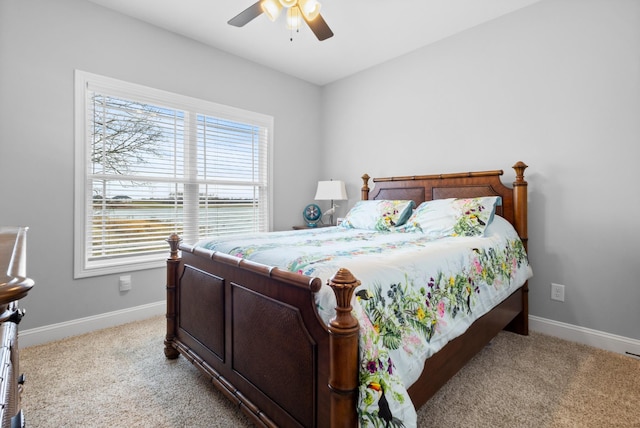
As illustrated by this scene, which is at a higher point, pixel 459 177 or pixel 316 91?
pixel 316 91

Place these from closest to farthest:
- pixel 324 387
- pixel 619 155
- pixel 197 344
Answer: pixel 324 387 < pixel 197 344 < pixel 619 155

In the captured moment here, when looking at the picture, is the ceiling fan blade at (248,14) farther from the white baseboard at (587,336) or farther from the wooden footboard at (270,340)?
the white baseboard at (587,336)

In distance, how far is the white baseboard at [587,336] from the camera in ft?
7.23

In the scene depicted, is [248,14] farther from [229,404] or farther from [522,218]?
[522,218]

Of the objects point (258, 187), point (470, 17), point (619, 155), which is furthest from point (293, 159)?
point (619, 155)

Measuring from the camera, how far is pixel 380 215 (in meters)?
2.88

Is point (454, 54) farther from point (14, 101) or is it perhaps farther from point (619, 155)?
point (14, 101)

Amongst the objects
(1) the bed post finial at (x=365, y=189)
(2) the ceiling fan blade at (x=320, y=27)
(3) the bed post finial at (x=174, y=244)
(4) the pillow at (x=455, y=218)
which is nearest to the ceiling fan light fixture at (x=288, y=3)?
(2) the ceiling fan blade at (x=320, y=27)

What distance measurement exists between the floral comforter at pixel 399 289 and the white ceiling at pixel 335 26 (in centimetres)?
196

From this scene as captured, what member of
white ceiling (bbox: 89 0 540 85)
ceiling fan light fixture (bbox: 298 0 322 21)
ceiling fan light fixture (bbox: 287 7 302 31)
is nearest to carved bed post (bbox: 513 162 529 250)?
white ceiling (bbox: 89 0 540 85)

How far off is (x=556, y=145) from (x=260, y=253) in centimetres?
247

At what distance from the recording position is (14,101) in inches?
88.0

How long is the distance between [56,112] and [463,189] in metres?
3.42

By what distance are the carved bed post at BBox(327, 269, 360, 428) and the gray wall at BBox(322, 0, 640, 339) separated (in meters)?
2.35
